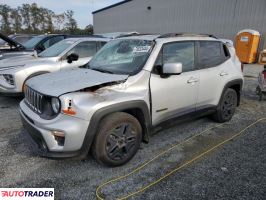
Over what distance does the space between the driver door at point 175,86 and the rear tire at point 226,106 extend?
33.3 inches

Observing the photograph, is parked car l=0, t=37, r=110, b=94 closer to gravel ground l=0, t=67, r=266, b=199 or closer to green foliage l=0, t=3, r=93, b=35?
gravel ground l=0, t=67, r=266, b=199

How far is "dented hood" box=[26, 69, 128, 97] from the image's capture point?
110 inches

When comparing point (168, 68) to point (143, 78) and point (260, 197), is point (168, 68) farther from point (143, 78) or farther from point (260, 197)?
point (260, 197)

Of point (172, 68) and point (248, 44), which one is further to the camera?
point (248, 44)

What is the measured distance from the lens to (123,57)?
3656 mm

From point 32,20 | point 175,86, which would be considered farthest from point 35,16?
point 175,86

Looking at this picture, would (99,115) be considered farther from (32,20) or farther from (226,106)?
(32,20)

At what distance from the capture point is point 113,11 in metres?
29.5

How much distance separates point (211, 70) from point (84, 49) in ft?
12.2

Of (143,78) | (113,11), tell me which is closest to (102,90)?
(143,78)

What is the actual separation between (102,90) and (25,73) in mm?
3431

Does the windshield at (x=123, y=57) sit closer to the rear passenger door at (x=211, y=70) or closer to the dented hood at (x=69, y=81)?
the dented hood at (x=69, y=81)

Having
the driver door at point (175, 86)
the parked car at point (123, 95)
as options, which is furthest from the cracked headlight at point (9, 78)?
the driver door at point (175, 86)

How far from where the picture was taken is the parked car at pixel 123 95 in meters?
2.69
